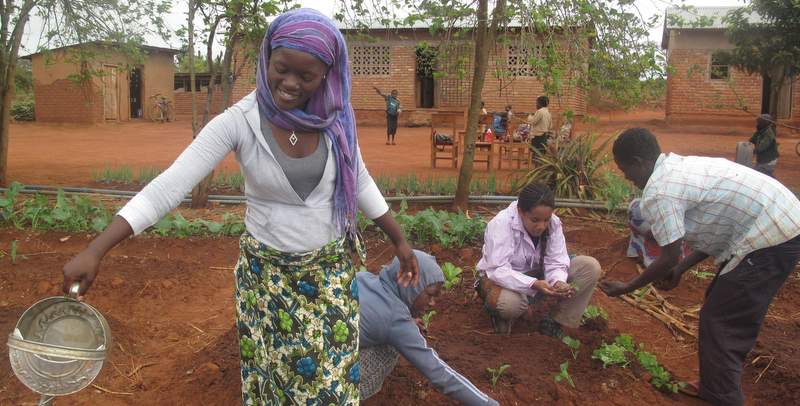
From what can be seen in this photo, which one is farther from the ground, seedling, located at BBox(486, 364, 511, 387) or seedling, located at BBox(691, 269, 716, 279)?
seedling, located at BBox(691, 269, 716, 279)

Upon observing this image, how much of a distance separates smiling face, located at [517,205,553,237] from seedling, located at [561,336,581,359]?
57 centimetres

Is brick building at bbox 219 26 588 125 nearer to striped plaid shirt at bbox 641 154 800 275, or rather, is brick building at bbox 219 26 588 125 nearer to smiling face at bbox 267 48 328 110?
striped plaid shirt at bbox 641 154 800 275

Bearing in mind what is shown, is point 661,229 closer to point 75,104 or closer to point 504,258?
point 504,258

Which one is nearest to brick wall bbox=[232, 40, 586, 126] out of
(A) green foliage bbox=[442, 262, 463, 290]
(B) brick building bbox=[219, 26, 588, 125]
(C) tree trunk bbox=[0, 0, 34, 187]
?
(B) brick building bbox=[219, 26, 588, 125]

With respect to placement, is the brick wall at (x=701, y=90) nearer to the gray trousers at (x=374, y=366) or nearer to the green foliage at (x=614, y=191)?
the green foliage at (x=614, y=191)

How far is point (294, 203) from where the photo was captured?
6.72 ft

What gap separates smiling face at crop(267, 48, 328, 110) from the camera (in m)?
1.93

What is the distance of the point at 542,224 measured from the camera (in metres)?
3.63

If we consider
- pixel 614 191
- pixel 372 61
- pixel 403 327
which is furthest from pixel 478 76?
pixel 372 61

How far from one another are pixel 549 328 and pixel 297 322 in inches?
87.0

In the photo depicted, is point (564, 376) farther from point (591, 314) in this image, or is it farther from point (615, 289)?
point (591, 314)

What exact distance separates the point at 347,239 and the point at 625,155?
1.49 meters

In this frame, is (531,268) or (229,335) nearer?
(229,335)

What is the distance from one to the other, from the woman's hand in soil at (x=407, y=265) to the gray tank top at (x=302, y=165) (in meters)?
0.47
